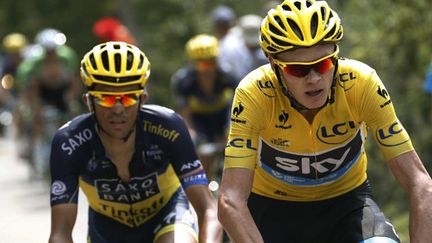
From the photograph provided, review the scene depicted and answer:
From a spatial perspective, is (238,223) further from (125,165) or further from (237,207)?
(125,165)

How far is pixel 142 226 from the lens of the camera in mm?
6387

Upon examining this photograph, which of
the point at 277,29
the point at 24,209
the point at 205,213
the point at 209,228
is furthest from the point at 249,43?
the point at 277,29

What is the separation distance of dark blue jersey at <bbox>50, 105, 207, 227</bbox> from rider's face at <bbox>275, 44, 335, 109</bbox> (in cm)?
119

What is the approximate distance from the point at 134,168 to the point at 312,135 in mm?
1339

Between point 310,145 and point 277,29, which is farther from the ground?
point 277,29

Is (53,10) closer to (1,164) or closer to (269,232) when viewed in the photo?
(1,164)

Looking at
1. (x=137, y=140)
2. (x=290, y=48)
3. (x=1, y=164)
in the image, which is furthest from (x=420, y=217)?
(x=1, y=164)

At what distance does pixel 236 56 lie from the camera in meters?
13.5

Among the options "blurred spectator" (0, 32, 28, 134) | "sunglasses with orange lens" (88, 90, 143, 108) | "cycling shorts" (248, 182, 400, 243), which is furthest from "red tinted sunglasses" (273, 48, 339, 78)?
"blurred spectator" (0, 32, 28, 134)

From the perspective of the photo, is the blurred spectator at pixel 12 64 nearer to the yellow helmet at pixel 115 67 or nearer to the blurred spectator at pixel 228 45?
the blurred spectator at pixel 228 45

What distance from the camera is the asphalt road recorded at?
36.3 ft

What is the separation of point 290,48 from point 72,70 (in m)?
Result: 10.5

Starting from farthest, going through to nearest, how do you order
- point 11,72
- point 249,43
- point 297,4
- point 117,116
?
1. point 11,72
2. point 249,43
3. point 117,116
4. point 297,4

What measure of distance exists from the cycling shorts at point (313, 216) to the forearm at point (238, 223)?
0.65 m
